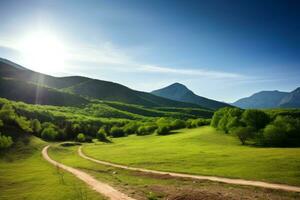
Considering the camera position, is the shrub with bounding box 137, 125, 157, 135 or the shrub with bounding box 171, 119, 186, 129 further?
the shrub with bounding box 137, 125, 157, 135

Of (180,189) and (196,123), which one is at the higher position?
(196,123)

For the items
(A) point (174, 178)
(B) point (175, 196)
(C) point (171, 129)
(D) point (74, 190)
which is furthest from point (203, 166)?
(C) point (171, 129)

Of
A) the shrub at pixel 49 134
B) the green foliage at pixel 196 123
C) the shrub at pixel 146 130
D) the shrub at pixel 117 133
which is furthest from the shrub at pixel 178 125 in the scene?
the shrub at pixel 49 134

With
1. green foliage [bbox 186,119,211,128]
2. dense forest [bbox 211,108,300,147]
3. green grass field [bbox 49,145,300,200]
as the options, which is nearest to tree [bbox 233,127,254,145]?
dense forest [bbox 211,108,300,147]

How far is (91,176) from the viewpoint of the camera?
46.4 metres

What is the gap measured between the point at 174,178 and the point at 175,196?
1283 cm

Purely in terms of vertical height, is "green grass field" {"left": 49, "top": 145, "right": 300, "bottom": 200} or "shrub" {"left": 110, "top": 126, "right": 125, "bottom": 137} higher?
"green grass field" {"left": 49, "top": 145, "right": 300, "bottom": 200}

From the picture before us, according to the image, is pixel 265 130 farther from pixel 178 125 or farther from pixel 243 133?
pixel 178 125

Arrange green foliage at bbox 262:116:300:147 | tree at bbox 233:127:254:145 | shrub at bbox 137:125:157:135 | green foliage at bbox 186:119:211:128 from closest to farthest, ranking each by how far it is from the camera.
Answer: green foliage at bbox 262:116:300:147, tree at bbox 233:127:254:145, green foliage at bbox 186:119:211:128, shrub at bbox 137:125:157:135

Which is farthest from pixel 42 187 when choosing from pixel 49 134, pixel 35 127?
pixel 35 127

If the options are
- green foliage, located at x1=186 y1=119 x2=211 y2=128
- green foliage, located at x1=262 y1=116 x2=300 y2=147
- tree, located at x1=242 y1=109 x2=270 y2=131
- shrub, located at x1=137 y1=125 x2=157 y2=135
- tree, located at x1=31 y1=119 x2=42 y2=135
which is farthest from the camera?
shrub, located at x1=137 y1=125 x2=157 y2=135

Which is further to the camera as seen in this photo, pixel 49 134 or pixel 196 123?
pixel 196 123

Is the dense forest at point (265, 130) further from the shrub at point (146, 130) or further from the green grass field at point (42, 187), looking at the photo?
the green grass field at point (42, 187)

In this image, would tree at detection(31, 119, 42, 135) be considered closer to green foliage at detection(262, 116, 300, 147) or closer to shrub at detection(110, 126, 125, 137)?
shrub at detection(110, 126, 125, 137)
